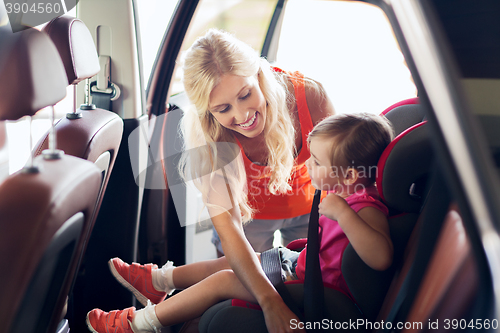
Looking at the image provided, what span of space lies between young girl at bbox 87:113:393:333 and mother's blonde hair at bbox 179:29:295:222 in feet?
1.08

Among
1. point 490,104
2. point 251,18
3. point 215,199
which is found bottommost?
point 215,199

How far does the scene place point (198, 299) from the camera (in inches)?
45.2

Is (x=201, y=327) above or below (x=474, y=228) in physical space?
below

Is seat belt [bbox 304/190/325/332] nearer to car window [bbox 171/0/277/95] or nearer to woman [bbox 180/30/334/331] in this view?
woman [bbox 180/30/334/331]

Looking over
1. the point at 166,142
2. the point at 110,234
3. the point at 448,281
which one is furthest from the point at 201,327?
the point at 166,142

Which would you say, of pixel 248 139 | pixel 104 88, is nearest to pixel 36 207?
pixel 248 139

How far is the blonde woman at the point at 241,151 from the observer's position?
126cm

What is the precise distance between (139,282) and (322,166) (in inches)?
32.9

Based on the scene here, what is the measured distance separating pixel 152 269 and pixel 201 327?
0.52 metres

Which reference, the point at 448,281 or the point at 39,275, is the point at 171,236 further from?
the point at 448,281

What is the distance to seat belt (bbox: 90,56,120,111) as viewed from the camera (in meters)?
1.62

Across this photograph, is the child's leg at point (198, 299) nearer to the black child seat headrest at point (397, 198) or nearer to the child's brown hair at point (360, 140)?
the black child seat headrest at point (397, 198)

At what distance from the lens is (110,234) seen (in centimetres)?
166
